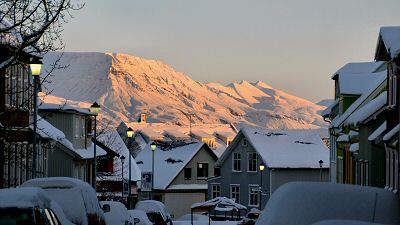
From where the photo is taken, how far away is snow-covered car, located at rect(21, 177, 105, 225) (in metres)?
21.5

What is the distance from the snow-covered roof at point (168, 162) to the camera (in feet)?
306

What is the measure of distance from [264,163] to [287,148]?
3.71m

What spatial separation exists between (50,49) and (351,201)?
9.33 meters

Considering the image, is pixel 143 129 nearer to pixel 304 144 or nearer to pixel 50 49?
pixel 304 144

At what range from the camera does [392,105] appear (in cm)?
2762

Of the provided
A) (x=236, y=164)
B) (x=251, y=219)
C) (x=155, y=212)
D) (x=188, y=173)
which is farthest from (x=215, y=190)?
(x=155, y=212)

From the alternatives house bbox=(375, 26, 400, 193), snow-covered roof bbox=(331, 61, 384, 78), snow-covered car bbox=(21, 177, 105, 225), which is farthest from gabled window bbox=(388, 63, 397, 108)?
snow-covered roof bbox=(331, 61, 384, 78)

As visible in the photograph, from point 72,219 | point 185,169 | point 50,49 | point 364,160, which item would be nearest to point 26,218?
point 72,219

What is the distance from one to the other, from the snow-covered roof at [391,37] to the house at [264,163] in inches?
2053

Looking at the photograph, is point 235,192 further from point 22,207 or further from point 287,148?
point 22,207

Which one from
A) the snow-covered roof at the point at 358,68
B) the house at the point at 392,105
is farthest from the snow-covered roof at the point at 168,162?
the house at the point at 392,105

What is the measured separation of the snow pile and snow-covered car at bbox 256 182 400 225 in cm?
6389

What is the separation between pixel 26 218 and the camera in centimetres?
1435

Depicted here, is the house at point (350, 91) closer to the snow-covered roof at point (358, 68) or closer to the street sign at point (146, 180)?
the snow-covered roof at point (358, 68)
